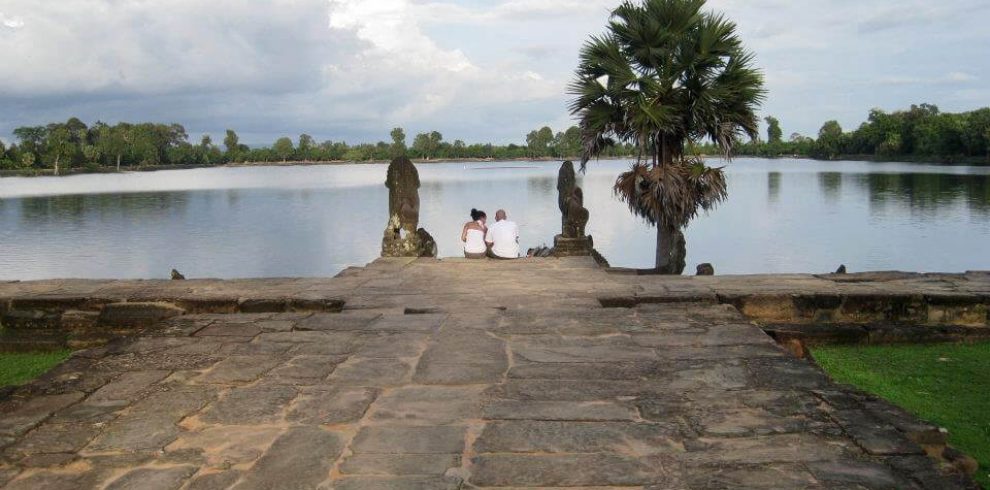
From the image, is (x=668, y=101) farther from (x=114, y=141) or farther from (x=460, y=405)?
(x=114, y=141)

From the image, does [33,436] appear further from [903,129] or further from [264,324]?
[903,129]

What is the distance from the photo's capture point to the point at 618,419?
10.9 ft

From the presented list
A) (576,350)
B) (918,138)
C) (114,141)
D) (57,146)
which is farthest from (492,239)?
(114,141)

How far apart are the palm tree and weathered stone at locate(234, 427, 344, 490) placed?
1076cm

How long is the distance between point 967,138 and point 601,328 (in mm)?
72310

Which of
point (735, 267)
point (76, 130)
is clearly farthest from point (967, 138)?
point (76, 130)

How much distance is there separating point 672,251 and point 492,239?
447cm

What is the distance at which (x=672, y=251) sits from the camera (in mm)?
13633

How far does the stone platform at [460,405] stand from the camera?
281cm

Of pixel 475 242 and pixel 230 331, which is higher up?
pixel 475 242

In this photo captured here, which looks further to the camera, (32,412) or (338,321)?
(338,321)

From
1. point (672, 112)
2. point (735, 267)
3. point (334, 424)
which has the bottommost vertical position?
point (735, 267)

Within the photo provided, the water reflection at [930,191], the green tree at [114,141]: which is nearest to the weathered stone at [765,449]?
the water reflection at [930,191]

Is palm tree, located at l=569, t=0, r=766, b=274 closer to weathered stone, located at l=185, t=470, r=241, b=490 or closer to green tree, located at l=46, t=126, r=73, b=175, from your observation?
weathered stone, located at l=185, t=470, r=241, b=490
